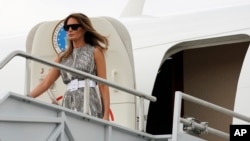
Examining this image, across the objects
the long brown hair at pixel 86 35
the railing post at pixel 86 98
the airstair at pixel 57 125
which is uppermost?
the long brown hair at pixel 86 35

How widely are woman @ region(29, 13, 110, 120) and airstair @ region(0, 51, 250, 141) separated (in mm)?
344

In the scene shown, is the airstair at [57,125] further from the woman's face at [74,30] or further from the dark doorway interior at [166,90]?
the dark doorway interior at [166,90]

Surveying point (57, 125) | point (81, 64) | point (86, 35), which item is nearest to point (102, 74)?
point (81, 64)

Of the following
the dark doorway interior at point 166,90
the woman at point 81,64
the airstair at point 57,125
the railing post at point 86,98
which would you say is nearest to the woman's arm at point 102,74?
the woman at point 81,64

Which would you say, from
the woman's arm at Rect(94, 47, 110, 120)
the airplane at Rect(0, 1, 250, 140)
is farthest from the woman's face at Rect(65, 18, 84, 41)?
the airplane at Rect(0, 1, 250, 140)

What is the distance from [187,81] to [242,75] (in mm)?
2160

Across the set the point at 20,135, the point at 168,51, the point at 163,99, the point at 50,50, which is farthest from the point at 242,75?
the point at 20,135

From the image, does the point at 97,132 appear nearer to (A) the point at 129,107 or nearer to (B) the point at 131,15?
(A) the point at 129,107

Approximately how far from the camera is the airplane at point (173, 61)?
9359 millimetres

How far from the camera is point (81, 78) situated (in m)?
7.35

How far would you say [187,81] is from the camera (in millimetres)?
11398

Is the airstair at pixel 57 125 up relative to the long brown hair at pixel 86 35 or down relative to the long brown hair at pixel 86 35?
down

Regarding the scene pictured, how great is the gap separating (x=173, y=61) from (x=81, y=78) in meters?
4.08

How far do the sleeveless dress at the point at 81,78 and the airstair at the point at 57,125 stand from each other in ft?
1.10
